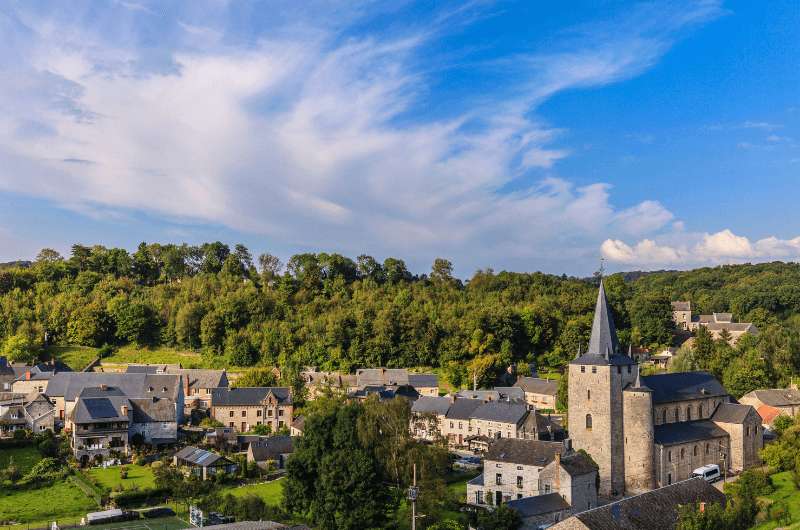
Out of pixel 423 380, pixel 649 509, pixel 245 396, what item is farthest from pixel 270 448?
pixel 649 509

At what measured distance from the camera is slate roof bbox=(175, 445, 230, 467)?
35469mm

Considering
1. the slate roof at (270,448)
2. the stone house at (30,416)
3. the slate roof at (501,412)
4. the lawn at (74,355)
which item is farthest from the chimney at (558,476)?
the lawn at (74,355)

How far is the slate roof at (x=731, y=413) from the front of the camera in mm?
36375

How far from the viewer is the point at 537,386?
55.0m

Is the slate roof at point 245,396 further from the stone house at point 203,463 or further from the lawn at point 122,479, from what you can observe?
the stone house at point 203,463

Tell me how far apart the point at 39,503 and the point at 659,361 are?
55.0m

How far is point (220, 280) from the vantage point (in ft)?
258

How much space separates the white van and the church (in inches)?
23.7

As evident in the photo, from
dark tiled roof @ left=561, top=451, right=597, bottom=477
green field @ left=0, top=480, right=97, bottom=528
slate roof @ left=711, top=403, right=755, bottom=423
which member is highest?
slate roof @ left=711, top=403, right=755, bottom=423

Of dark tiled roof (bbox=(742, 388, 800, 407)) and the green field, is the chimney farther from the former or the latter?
dark tiled roof (bbox=(742, 388, 800, 407))

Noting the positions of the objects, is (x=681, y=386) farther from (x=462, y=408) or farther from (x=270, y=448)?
(x=270, y=448)

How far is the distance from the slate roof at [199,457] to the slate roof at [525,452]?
47.8ft

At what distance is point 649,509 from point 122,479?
1036 inches

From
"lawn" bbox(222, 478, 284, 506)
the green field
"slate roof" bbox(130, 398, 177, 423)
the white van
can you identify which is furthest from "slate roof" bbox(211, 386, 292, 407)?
the white van
